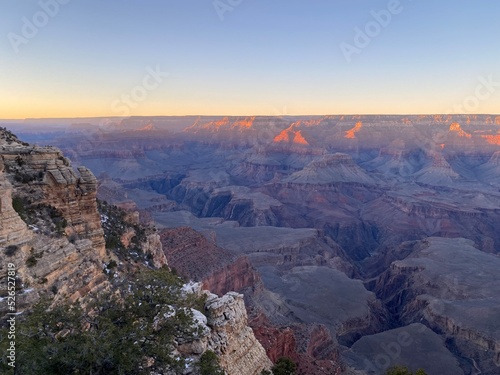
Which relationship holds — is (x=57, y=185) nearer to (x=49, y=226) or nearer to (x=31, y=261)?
(x=49, y=226)

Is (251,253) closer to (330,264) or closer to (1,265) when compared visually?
(330,264)

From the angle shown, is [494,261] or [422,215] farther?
[422,215]

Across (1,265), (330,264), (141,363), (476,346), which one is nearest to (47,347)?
(141,363)

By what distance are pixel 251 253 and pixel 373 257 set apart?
1772 inches

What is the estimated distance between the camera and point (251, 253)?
91562 millimetres

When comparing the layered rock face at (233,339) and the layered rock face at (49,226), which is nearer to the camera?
the layered rock face at (49,226)

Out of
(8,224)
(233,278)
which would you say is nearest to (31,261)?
(8,224)

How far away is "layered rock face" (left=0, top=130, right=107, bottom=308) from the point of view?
1689 cm

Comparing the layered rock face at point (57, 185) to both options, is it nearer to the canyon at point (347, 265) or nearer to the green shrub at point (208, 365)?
the canyon at point (347, 265)

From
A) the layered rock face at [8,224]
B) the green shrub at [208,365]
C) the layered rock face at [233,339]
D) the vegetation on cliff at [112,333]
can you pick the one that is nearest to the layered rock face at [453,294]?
the layered rock face at [233,339]

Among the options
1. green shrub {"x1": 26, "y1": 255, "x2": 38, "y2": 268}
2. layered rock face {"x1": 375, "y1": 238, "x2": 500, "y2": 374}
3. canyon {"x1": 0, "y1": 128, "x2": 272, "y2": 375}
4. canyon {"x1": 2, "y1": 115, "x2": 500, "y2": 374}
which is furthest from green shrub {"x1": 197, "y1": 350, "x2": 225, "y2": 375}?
layered rock face {"x1": 375, "y1": 238, "x2": 500, "y2": 374}

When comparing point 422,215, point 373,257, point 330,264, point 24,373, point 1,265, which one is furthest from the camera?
point 422,215

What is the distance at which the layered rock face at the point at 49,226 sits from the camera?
55.4ft

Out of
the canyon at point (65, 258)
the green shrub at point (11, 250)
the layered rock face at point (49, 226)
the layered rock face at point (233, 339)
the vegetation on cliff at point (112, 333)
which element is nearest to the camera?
the vegetation on cliff at point (112, 333)
